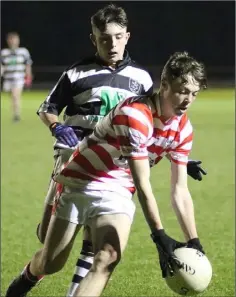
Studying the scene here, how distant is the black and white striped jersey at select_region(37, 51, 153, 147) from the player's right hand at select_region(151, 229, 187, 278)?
1279 millimetres

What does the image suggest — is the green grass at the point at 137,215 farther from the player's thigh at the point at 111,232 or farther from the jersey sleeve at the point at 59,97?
the player's thigh at the point at 111,232

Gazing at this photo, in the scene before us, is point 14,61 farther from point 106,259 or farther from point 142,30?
point 106,259

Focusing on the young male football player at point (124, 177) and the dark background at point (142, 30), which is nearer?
the young male football player at point (124, 177)

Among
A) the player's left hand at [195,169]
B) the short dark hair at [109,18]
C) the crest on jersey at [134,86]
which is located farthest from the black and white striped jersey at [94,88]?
the player's left hand at [195,169]

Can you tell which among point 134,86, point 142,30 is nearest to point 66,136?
point 134,86

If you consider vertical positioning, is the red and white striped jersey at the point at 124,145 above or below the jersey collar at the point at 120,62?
below

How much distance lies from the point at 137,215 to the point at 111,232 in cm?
463

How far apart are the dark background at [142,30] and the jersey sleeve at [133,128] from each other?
30506 mm

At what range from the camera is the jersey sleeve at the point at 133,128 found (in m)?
4.52

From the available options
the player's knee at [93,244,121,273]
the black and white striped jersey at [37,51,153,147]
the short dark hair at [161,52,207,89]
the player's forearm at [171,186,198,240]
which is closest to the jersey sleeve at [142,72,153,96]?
the black and white striped jersey at [37,51,153,147]

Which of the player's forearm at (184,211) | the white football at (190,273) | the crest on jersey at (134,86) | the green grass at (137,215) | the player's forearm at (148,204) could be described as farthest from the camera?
the green grass at (137,215)

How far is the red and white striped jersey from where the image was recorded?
4.54 metres

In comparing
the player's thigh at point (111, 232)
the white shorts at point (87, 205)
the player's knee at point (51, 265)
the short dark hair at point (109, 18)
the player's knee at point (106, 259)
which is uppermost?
the short dark hair at point (109, 18)

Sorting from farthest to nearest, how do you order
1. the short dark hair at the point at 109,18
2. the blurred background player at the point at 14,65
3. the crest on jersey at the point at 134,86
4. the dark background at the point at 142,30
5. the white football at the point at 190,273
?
the dark background at the point at 142,30 < the blurred background player at the point at 14,65 < the crest on jersey at the point at 134,86 < the short dark hair at the point at 109,18 < the white football at the point at 190,273
